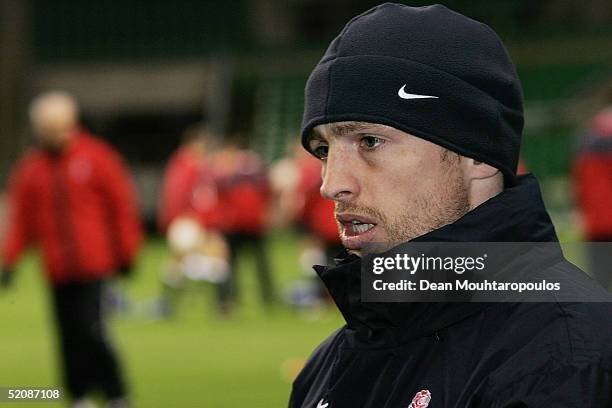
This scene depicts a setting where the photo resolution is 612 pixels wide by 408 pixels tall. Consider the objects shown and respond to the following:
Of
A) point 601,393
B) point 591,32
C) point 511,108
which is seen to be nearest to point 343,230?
point 511,108

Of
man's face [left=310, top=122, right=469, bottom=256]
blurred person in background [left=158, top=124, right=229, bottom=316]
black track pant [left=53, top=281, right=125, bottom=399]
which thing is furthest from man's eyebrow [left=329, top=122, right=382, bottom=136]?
blurred person in background [left=158, top=124, right=229, bottom=316]

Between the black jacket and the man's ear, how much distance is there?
2.1 inches

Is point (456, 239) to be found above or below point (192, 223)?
below

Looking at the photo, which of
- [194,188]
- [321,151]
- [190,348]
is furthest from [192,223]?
[321,151]

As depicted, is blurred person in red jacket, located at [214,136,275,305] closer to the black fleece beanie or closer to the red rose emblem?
the black fleece beanie

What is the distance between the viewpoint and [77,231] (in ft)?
26.9

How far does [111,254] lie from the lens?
8328 millimetres

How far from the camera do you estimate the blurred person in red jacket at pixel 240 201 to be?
15.8 metres

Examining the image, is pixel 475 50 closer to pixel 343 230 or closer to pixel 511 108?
pixel 511 108

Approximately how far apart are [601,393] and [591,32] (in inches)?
1321

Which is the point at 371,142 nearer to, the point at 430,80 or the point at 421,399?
the point at 430,80

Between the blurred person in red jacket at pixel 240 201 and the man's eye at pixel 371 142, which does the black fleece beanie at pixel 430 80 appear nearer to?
the man's eye at pixel 371 142

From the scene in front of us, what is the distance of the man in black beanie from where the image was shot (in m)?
1.74

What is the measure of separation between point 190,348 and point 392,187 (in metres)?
10.0
